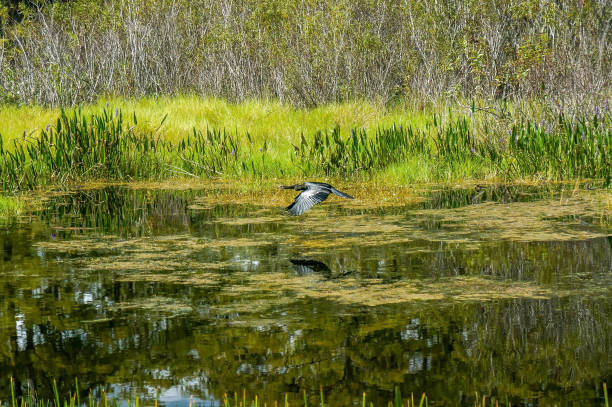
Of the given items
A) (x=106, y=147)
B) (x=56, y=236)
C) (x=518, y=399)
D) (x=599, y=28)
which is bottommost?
(x=518, y=399)

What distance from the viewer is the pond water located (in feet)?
10.2

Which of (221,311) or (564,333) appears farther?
(221,311)

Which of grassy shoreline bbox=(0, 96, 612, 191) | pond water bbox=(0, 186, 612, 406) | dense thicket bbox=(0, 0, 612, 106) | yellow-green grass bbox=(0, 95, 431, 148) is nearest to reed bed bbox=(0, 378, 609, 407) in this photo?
pond water bbox=(0, 186, 612, 406)

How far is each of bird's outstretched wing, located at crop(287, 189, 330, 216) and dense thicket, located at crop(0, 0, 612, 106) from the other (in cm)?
523

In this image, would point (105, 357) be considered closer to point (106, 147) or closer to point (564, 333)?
point (564, 333)

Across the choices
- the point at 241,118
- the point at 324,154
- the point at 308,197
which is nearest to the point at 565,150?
the point at 324,154

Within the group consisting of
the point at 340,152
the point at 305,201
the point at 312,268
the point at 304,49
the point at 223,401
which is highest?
the point at 304,49

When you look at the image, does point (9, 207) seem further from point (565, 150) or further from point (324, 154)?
point (565, 150)

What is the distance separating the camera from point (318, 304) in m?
4.07

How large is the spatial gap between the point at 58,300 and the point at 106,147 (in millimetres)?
4920

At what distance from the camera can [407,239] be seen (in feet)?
18.2

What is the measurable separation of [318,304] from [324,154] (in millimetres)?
5132

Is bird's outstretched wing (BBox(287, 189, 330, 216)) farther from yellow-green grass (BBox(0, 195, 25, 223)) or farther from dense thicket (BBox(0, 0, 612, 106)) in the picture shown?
dense thicket (BBox(0, 0, 612, 106))

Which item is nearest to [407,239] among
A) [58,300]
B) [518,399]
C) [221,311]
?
[221,311]
